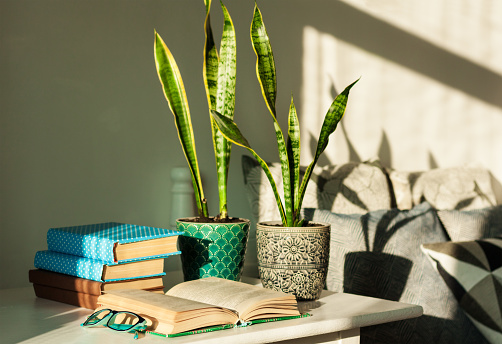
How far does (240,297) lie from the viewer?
1.03 meters

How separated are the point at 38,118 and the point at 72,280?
53cm

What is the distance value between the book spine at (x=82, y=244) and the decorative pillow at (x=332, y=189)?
668mm

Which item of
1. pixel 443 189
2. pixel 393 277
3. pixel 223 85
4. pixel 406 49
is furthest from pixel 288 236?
pixel 406 49

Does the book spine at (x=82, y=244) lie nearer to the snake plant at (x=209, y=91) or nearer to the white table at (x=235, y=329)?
the white table at (x=235, y=329)

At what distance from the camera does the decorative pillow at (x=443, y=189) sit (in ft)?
6.64

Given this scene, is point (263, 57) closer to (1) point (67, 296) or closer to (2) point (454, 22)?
(1) point (67, 296)

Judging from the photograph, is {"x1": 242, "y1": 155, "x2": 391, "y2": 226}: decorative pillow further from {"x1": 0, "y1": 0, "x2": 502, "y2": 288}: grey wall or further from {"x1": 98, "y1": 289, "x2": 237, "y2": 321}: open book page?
{"x1": 98, "y1": 289, "x2": 237, "y2": 321}: open book page

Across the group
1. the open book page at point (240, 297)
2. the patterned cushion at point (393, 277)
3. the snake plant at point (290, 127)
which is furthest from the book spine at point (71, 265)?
the patterned cushion at point (393, 277)

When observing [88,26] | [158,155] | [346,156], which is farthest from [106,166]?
[346,156]

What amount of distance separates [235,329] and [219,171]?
50 cm

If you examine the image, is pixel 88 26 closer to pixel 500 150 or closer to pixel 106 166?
pixel 106 166

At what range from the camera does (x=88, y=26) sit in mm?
1570

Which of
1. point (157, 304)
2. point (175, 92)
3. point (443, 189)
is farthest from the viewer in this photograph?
point (443, 189)

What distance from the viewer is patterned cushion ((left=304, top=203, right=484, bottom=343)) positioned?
160 cm
